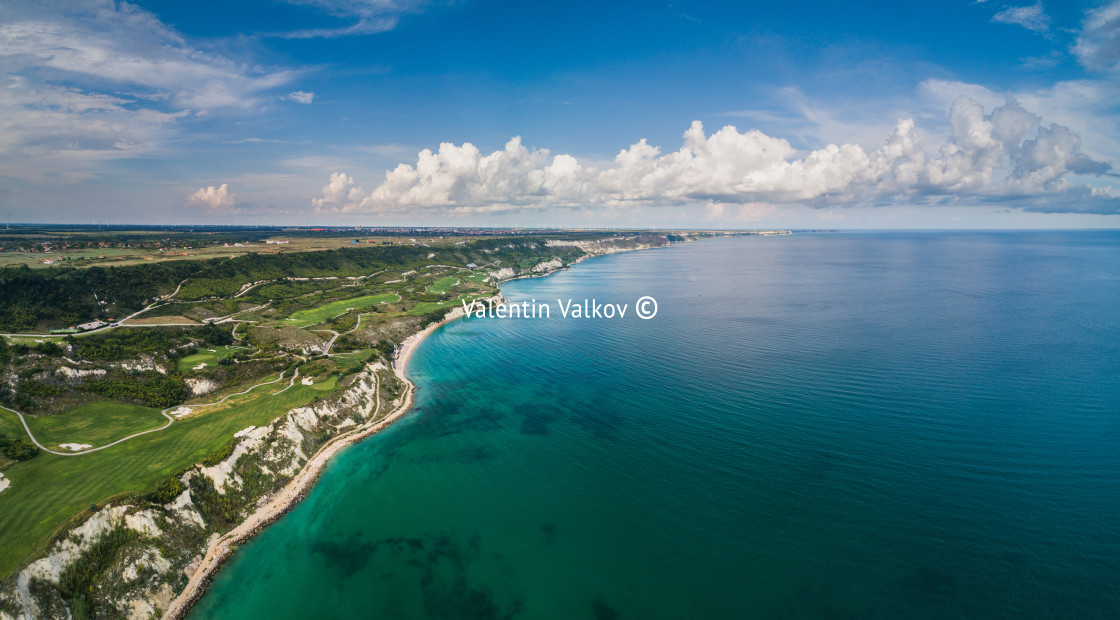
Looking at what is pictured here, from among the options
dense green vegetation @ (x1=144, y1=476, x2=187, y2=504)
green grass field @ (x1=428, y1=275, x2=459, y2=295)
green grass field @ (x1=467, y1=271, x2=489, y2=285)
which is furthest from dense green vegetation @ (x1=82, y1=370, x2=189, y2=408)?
green grass field @ (x1=467, y1=271, x2=489, y2=285)

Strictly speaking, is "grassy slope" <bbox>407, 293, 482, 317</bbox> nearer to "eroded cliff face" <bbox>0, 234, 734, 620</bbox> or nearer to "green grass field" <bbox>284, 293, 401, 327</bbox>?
"green grass field" <bbox>284, 293, 401, 327</bbox>

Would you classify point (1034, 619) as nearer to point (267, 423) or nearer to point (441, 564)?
point (441, 564)

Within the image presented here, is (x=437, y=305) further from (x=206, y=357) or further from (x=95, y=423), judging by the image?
(x=95, y=423)

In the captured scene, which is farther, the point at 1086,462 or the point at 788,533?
the point at 1086,462

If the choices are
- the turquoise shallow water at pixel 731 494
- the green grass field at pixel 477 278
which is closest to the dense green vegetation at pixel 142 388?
the turquoise shallow water at pixel 731 494

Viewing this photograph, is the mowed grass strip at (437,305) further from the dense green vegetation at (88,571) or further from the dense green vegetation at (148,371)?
the dense green vegetation at (88,571)

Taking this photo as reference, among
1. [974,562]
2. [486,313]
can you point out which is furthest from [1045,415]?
[486,313]

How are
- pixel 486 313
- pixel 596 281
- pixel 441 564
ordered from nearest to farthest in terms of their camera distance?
pixel 441 564
pixel 486 313
pixel 596 281

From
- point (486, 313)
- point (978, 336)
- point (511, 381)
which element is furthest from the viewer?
point (486, 313)
